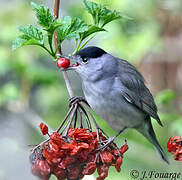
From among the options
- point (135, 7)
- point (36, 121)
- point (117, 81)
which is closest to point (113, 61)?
point (117, 81)

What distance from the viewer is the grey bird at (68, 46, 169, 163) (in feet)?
Result: 11.5

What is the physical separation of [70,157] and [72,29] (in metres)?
0.80

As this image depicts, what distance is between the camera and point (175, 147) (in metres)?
2.97

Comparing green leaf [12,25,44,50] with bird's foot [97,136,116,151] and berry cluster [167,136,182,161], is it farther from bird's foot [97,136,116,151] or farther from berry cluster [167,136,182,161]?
berry cluster [167,136,182,161]

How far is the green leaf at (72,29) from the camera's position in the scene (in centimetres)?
255

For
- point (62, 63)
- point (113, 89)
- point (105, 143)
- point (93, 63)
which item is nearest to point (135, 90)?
Answer: point (113, 89)

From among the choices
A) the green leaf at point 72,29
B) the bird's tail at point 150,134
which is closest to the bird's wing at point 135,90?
the bird's tail at point 150,134

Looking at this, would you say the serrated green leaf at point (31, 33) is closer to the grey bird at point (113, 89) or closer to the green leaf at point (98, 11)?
the green leaf at point (98, 11)

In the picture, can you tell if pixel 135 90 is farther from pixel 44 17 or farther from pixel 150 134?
pixel 44 17

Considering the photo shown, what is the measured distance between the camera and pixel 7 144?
4.98 metres

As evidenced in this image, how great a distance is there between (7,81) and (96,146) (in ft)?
15.1

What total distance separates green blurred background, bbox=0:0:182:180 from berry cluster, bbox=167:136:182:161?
959 mm

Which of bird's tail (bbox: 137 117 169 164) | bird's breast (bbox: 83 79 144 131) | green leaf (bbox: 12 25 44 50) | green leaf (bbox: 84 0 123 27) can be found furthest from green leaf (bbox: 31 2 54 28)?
bird's tail (bbox: 137 117 169 164)

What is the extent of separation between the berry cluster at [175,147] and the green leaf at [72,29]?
1053 millimetres
